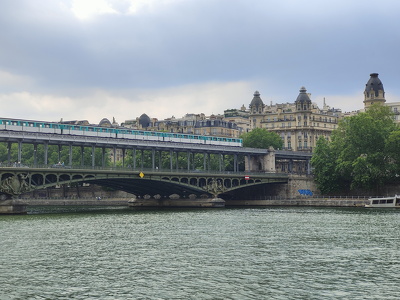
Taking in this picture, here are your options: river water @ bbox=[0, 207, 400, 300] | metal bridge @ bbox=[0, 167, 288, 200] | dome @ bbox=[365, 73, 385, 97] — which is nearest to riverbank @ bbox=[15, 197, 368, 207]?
metal bridge @ bbox=[0, 167, 288, 200]

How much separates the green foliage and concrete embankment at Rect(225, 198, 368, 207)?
4363 mm

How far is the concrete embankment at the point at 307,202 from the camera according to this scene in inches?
4685

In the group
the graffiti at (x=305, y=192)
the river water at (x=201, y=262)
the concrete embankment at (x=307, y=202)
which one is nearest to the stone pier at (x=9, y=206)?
the river water at (x=201, y=262)

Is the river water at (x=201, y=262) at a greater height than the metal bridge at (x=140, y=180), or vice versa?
the metal bridge at (x=140, y=180)

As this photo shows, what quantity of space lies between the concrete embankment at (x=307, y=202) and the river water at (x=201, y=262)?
49.2 metres

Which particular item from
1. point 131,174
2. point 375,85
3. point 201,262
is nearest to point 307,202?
point 131,174

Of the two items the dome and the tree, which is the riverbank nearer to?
the tree

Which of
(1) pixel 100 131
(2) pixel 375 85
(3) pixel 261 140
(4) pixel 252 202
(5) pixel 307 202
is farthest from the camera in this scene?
(2) pixel 375 85

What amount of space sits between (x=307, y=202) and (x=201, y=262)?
8601 centimetres

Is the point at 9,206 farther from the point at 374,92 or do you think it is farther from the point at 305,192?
the point at 374,92

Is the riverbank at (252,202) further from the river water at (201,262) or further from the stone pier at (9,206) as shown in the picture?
the river water at (201,262)

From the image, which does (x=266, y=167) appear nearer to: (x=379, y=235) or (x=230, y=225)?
(x=230, y=225)

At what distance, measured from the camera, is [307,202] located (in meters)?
127

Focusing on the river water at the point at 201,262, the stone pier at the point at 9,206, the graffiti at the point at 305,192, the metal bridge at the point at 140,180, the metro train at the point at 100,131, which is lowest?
the river water at the point at 201,262
